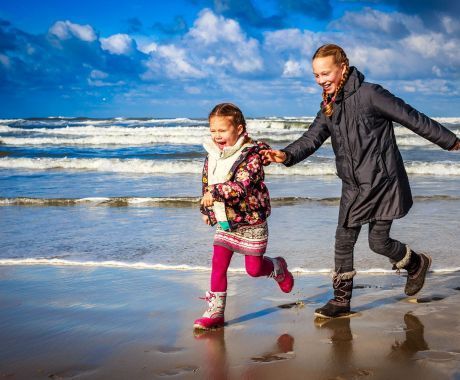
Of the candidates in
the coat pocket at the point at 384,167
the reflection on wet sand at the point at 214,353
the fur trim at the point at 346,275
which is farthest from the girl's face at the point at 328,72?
the reflection on wet sand at the point at 214,353

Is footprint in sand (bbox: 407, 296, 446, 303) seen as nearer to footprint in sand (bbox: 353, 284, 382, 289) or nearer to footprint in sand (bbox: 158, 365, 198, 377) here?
footprint in sand (bbox: 353, 284, 382, 289)

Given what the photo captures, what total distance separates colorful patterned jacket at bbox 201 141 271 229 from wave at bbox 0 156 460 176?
34.8 ft

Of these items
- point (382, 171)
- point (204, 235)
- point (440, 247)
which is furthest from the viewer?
point (204, 235)

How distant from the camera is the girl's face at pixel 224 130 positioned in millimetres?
3846

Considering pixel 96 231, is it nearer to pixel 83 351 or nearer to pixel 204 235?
pixel 204 235

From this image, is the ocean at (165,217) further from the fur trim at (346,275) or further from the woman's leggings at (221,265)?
the woman's leggings at (221,265)

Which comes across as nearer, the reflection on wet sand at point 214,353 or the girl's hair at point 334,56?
the reflection on wet sand at point 214,353

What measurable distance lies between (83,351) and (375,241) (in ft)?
6.37

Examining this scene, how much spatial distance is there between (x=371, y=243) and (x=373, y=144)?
667 mm

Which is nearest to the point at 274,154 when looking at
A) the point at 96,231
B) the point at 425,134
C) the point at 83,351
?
Result: the point at 425,134

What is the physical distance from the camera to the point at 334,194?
10711 millimetres

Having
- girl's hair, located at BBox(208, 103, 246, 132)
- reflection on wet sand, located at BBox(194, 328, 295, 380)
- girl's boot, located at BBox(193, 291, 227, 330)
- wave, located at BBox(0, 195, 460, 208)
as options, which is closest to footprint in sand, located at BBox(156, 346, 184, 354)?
reflection on wet sand, located at BBox(194, 328, 295, 380)

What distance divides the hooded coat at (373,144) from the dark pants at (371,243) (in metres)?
0.10

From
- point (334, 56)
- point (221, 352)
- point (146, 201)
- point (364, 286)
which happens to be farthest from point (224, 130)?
point (146, 201)
